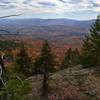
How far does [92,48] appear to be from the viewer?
43312 millimetres

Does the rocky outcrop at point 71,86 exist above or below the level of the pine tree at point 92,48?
below

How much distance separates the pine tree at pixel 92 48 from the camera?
42.4 metres

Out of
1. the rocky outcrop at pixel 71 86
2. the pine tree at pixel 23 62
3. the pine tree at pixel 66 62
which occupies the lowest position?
the pine tree at pixel 66 62

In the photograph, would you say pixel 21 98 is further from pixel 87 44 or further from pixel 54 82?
pixel 87 44

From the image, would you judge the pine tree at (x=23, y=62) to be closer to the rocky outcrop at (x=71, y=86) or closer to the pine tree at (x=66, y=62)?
the rocky outcrop at (x=71, y=86)

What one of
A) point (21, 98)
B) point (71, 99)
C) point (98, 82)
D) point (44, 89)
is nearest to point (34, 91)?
point (44, 89)

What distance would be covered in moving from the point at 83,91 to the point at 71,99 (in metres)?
2.06

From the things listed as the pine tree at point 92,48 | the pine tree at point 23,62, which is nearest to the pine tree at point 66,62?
the pine tree at point 92,48

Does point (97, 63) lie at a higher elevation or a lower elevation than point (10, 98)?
lower

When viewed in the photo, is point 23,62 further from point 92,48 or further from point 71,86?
point 71,86

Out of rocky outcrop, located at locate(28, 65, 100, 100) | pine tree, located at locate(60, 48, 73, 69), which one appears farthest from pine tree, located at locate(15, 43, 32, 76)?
pine tree, located at locate(60, 48, 73, 69)

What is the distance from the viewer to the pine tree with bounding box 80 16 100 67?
42.4m

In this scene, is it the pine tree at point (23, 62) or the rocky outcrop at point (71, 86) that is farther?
the pine tree at point (23, 62)

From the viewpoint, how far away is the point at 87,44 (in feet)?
146
